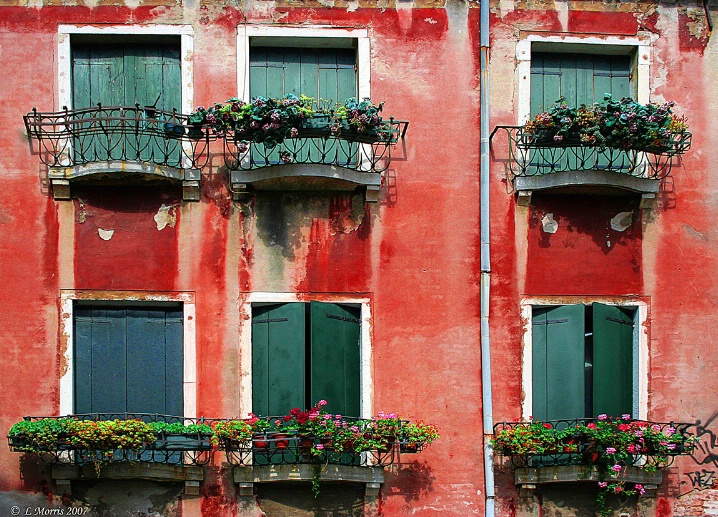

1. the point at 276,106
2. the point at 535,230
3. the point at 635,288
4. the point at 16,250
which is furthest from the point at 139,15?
the point at 635,288

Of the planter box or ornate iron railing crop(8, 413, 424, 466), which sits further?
the planter box

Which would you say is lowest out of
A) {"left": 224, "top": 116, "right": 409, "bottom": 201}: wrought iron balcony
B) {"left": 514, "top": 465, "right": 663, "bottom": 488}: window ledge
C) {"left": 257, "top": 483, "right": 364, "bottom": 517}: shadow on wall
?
{"left": 257, "top": 483, "right": 364, "bottom": 517}: shadow on wall

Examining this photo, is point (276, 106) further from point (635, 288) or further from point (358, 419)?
point (635, 288)

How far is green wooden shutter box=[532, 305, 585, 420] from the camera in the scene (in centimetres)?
1448

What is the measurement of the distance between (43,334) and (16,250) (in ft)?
3.52

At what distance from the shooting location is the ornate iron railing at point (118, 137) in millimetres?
14312

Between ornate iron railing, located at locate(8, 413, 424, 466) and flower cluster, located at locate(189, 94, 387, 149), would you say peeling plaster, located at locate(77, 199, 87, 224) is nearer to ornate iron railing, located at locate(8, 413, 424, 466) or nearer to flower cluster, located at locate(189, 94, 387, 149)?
flower cluster, located at locate(189, 94, 387, 149)

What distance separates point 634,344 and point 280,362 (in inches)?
171

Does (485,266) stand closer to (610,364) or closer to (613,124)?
(610,364)

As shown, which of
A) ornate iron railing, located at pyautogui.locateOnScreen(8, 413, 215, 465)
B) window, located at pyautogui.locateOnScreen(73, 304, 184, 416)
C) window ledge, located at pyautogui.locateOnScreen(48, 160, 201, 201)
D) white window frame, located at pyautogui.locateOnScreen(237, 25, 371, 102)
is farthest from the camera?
white window frame, located at pyautogui.locateOnScreen(237, 25, 371, 102)

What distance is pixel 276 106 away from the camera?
45.8 ft

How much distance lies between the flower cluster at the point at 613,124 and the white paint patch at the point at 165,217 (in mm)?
4505

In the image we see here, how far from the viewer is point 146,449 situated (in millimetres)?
13695

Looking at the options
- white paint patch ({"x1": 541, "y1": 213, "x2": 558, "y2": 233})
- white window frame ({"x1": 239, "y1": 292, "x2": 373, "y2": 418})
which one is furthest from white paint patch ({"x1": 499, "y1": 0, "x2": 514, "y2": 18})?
white window frame ({"x1": 239, "y1": 292, "x2": 373, "y2": 418})
